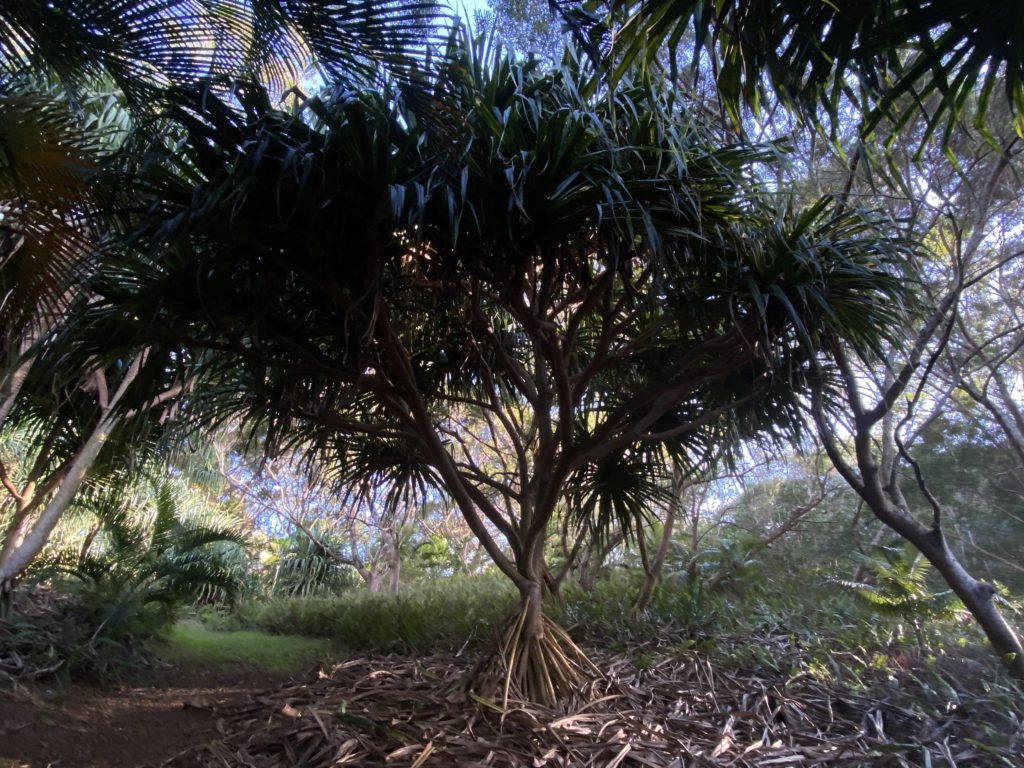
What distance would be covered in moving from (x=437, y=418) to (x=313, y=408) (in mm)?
1633

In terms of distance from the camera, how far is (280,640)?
23.9 feet

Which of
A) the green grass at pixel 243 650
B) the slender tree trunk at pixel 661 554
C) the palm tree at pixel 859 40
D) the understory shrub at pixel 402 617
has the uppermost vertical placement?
the palm tree at pixel 859 40

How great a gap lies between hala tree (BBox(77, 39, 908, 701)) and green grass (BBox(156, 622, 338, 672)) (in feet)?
9.06

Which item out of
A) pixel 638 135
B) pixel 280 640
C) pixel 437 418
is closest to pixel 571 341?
pixel 638 135

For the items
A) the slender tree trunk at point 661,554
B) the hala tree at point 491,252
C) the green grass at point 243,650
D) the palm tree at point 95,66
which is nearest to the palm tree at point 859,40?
the hala tree at point 491,252

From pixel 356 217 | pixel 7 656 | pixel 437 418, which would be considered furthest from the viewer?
pixel 437 418

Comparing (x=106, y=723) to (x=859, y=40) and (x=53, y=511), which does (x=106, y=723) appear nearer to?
(x=53, y=511)

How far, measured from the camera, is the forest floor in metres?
2.88

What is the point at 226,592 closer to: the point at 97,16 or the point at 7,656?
the point at 7,656

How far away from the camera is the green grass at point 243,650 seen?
581 cm

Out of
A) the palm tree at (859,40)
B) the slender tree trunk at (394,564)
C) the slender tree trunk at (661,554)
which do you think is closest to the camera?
the palm tree at (859,40)

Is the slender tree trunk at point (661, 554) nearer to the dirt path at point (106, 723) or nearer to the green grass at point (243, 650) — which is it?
the green grass at point (243, 650)

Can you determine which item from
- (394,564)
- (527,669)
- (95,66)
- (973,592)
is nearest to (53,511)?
(95,66)

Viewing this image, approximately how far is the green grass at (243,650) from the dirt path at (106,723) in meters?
1.01
